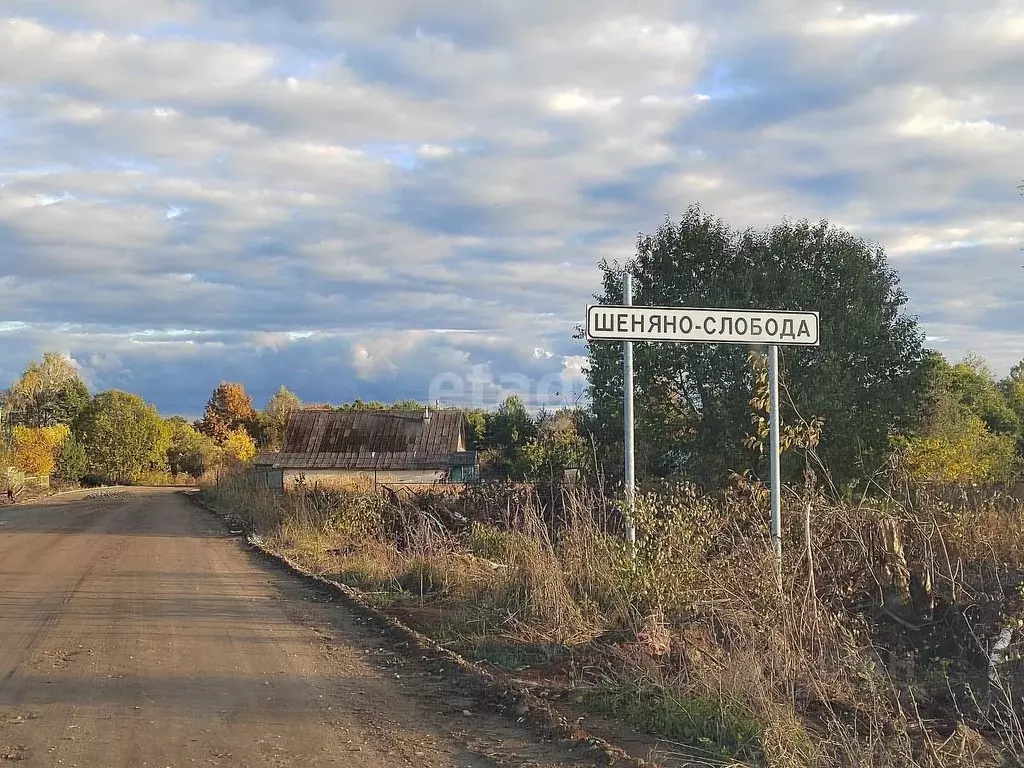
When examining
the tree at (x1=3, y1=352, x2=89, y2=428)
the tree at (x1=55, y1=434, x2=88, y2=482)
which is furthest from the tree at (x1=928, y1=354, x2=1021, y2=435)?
the tree at (x1=3, y1=352, x2=89, y2=428)

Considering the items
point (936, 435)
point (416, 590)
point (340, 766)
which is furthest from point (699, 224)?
point (340, 766)

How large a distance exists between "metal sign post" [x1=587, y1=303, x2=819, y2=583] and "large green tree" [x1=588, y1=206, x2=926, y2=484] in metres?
14.1

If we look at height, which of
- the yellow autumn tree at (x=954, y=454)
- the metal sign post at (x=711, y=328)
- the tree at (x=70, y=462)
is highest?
the metal sign post at (x=711, y=328)

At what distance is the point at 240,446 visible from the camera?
9562cm

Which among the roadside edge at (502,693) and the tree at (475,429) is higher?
the tree at (475,429)

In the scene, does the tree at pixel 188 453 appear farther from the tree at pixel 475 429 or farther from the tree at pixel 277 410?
the tree at pixel 475 429

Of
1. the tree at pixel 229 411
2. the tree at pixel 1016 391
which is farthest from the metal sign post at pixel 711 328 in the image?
the tree at pixel 229 411

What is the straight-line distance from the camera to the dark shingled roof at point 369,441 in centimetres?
4625

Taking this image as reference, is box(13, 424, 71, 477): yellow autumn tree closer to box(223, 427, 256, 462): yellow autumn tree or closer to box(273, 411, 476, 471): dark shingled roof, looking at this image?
box(223, 427, 256, 462): yellow autumn tree

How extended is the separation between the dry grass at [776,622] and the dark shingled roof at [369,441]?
116 feet

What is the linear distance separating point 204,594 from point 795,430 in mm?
8079

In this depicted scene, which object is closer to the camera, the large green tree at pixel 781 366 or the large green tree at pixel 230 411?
the large green tree at pixel 781 366

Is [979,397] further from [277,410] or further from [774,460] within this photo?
[277,410]

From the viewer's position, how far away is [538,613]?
8.67 meters
